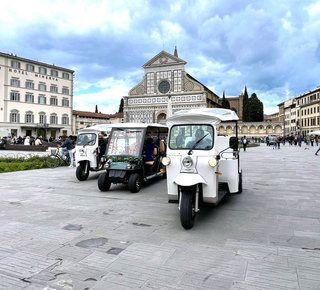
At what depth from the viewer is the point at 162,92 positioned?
74312 millimetres

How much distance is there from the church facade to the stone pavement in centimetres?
6382

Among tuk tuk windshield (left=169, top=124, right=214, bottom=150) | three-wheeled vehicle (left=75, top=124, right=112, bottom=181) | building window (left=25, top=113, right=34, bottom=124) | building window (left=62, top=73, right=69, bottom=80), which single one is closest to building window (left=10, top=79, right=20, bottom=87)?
building window (left=25, top=113, right=34, bottom=124)

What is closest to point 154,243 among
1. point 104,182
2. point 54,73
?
point 104,182

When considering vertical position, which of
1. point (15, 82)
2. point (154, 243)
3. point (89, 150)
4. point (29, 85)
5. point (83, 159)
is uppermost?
point (15, 82)

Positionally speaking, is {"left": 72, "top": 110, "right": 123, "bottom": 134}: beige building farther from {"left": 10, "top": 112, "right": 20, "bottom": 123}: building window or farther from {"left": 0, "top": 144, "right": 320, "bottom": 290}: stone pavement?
{"left": 0, "top": 144, "right": 320, "bottom": 290}: stone pavement

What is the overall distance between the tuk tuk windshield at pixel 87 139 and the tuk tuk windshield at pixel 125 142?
2002 millimetres

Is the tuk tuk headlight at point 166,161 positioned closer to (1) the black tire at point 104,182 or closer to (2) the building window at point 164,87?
(1) the black tire at point 104,182

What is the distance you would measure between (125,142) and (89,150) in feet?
7.45

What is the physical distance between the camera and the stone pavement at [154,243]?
3.15m

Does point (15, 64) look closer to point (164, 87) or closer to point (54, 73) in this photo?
point (54, 73)

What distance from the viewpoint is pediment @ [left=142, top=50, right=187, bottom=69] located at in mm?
72169

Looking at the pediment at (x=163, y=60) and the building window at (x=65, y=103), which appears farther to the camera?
the pediment at (x=163, y=60)

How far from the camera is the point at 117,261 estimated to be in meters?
3.62

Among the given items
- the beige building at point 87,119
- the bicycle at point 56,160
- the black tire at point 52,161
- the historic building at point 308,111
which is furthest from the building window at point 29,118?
the historic building at point 308,111
